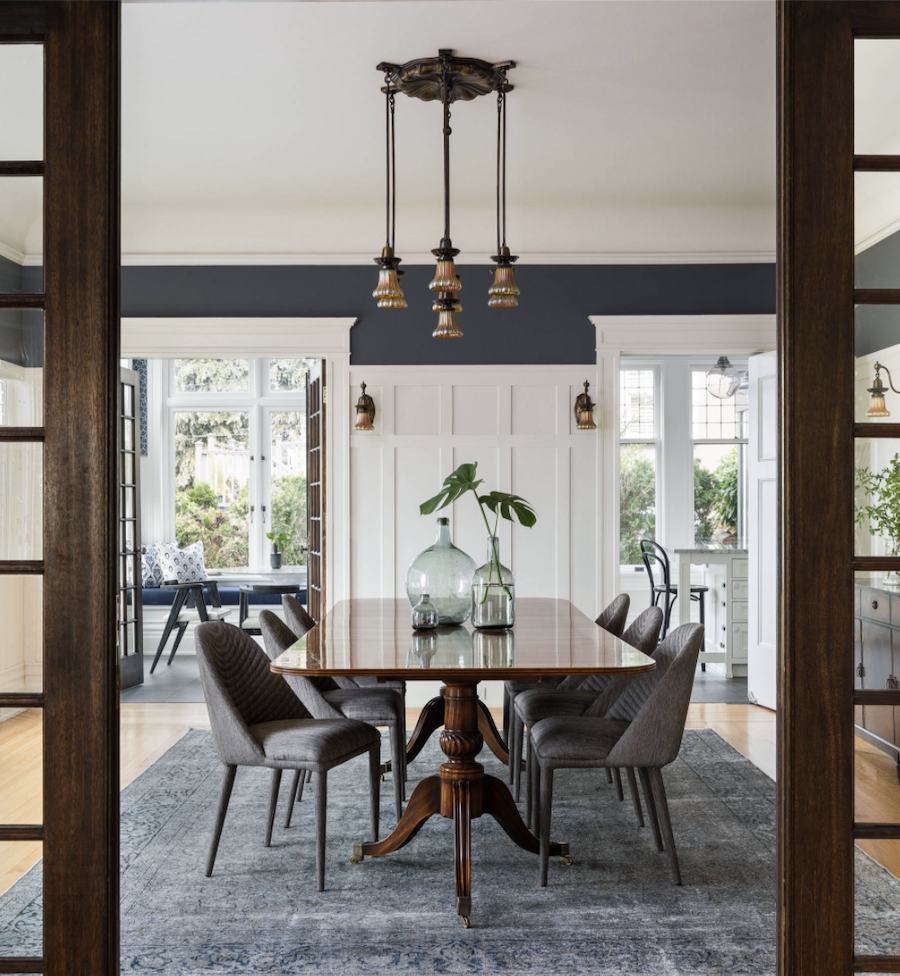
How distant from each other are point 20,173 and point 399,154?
3.26m

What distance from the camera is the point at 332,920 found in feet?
9.04

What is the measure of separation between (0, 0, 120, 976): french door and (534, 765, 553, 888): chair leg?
4.76 ft

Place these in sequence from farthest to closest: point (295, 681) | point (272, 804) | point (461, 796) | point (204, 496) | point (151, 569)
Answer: point (204, 496)
point (151, 569)
point (295, 681)
point (272, 804)
point (461, 796)

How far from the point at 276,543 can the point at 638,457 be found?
146 inches

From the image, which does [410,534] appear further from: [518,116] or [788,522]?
[788,522]

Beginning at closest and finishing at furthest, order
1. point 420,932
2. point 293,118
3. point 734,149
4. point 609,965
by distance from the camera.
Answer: point 609,965
point 420,932
point 293,118
point 734,149

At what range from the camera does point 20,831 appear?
183cm

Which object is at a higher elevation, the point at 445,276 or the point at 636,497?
the point at 445,276

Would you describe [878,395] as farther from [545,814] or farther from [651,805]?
[651,805]

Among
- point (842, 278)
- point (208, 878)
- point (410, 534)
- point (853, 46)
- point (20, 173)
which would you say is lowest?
point (208, 878)

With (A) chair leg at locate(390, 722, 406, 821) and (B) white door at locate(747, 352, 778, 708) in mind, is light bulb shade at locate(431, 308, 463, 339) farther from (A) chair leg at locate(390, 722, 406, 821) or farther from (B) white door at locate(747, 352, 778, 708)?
(B) white door at locate(747, 352, 778, 708)

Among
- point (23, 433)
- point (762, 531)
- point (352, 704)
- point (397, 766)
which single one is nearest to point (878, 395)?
point (23, 433)

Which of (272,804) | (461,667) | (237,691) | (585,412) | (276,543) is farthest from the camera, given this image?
(276,543)

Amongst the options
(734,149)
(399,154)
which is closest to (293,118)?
(399,154)
